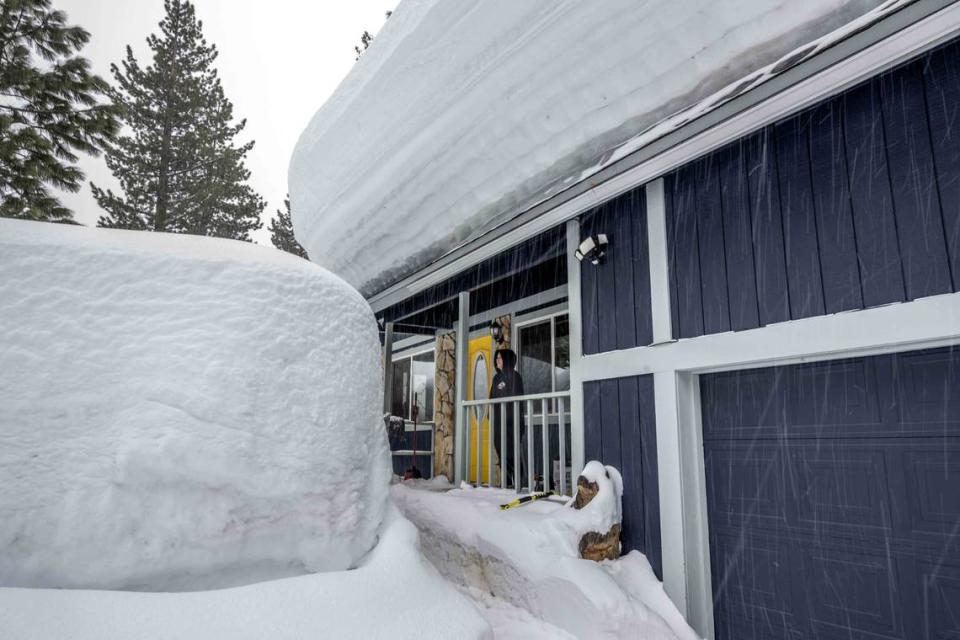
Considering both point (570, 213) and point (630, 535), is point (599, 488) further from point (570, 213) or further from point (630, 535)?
point (570, 213)

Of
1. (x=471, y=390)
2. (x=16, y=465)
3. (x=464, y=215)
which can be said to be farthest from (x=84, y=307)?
(x=471, y=390)

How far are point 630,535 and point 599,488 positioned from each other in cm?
38

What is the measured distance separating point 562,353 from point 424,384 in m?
3.46

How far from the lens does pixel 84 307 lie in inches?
70.5

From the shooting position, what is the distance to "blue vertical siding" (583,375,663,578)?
343cm

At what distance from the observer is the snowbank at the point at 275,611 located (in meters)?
1.37

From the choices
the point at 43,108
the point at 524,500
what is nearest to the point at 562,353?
the point at 524,500

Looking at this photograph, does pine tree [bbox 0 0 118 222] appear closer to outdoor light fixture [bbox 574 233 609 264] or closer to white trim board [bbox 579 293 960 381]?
outdoor light fixture [bbox 574 233 609 264]

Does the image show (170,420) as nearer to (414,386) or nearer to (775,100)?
(775,100)

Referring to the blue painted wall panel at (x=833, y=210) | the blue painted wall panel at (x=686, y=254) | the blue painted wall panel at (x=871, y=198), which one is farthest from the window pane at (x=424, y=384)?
the blue painted wall panel at (x=871, y=198)

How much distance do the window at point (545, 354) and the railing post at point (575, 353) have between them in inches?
77.3

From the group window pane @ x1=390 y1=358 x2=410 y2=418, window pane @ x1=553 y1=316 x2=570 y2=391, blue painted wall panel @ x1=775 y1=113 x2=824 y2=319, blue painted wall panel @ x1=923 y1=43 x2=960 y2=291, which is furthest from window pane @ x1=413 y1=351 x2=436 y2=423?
blue painted wall panel @ x1=923 y1=43 x2=960 y2=291

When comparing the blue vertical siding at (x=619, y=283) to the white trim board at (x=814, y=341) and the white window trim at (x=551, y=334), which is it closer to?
the white trim board at (x=814, y=341)

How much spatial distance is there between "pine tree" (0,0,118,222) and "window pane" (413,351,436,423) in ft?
22.5
